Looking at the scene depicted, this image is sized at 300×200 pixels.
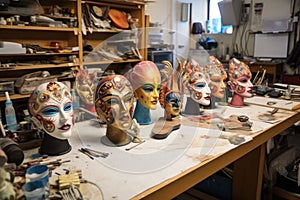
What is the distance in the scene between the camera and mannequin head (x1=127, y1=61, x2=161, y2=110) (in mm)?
1242

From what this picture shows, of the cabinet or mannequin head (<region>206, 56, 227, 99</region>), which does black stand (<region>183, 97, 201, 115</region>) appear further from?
the cabinet

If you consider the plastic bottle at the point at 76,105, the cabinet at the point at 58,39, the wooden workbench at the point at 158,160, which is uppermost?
the cabinet at the point at 58,39

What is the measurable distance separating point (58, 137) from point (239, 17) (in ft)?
15.2

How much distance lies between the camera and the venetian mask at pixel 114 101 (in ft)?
3.41

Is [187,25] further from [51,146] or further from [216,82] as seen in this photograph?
[51,146]

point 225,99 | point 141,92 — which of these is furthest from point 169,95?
point 225,99

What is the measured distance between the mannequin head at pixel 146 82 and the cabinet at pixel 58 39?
1.69m

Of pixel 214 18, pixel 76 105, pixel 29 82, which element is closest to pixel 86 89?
pixel 76 105

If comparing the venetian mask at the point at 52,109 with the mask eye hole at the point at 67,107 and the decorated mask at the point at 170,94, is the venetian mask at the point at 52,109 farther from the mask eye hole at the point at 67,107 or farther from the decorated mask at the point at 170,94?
the decorated mask at the point at 170,94

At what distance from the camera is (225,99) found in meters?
1.83

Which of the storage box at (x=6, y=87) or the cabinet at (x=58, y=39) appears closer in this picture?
the storage box at (x=6, y=87)

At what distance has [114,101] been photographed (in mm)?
1039

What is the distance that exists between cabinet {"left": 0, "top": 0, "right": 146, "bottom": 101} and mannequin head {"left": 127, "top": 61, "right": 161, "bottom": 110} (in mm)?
1692

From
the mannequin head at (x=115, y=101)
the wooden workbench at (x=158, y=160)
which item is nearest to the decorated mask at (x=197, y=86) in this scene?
the wooden workbench at (x=158, y=160)
